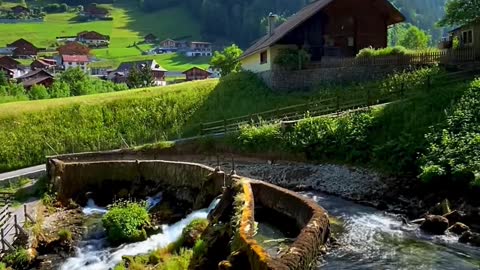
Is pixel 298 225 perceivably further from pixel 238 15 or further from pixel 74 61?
pixel 238 15

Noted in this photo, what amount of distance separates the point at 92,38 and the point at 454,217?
437 feet

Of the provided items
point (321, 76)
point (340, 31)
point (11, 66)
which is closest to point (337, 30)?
point (340, 31)

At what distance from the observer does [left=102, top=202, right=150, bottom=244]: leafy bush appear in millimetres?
17547

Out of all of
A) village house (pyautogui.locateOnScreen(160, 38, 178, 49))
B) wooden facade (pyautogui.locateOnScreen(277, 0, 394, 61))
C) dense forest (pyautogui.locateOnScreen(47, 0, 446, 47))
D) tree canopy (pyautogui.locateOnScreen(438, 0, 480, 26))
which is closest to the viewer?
tree canopy (pyautogui.locateOnScreen(438, 0, 480, 26))

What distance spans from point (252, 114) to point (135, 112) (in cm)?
857

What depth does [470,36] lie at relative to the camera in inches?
1241

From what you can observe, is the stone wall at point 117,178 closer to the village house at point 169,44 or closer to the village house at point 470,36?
the village house at point 470,36

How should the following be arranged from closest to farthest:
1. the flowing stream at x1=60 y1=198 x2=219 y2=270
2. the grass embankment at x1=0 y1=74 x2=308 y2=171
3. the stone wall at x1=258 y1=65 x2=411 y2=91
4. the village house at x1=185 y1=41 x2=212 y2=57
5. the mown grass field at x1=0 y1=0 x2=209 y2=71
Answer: the flowing stream at x1=60 y1=198 x2=219 y2=270 < the stone wall at x1=258 y1=65 x2=411 y2=91 < the grass embankment at x1=0 y1=74 x2=308 y2=171 < the mown grass field at x1=0 y1=0 x2=209 y2=71 < the village house at x1=185 y1=41 x2=212 y2=57

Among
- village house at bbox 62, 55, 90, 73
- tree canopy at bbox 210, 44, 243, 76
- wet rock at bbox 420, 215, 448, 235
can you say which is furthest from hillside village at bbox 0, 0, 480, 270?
village house at bbox 62, 55, 90, 73

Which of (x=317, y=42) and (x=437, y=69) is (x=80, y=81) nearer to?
(x=317, y=42)

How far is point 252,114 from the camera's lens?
33219 mm

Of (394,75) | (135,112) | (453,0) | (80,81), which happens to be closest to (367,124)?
(394,75)

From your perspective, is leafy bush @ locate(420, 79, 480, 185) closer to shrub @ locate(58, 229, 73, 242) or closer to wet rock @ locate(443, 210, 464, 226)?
wet rock @ locate(443, 210, 464, 226)

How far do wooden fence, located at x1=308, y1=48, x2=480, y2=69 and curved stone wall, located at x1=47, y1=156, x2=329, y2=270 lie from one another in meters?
15.5
